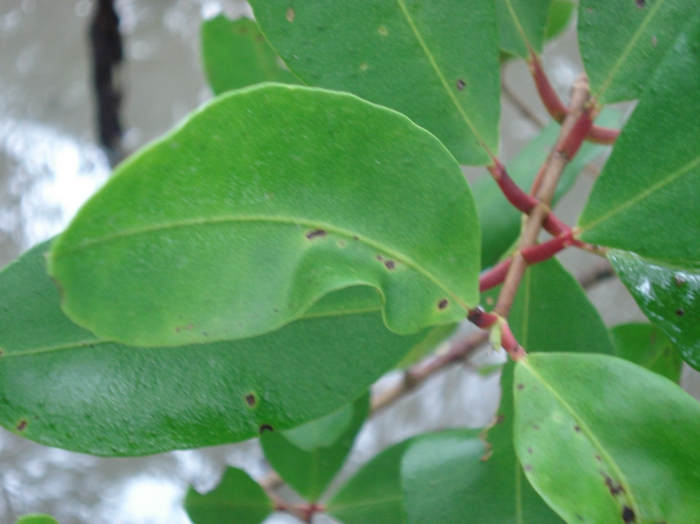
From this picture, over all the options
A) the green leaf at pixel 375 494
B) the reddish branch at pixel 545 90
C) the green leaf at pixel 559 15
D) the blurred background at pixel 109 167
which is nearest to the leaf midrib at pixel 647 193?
the reddish branch at pixel 545 90

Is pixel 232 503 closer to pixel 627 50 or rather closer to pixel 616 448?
pixel 616 448

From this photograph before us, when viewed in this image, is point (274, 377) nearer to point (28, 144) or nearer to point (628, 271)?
point (628, 271)

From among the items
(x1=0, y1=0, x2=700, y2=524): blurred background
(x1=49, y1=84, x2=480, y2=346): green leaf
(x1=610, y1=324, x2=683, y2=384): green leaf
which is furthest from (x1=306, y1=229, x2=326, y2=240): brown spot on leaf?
(x1=0, y1=0, x2=700, y2=524): blurred background

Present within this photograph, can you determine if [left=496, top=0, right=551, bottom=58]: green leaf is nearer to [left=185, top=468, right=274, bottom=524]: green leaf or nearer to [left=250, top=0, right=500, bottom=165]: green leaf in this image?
[left=250, top=0, right=500, bottom=165]: green leaf

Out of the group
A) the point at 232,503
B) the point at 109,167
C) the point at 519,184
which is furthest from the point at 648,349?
the point at 109,167

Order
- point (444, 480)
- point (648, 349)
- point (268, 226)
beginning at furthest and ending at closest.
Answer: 1. point (648, 349)
2. point (444, 480)
3. point (268, 226)

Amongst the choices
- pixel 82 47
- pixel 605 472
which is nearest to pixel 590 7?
pixel 605 472
